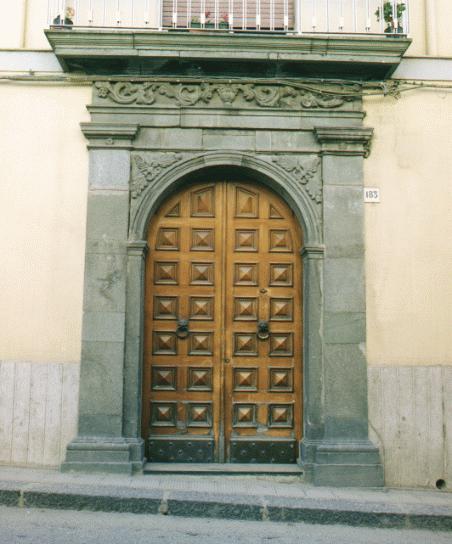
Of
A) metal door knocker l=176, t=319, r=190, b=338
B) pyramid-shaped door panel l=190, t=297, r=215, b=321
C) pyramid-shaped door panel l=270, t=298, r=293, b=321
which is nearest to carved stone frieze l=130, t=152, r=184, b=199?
pyramid-shaped door panel l=190, t=297, r=215, b=321

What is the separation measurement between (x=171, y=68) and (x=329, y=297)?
2.91 metres

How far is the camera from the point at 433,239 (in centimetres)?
683

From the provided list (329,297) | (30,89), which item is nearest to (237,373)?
(329,297)

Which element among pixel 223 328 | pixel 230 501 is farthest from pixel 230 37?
pixel 230 501

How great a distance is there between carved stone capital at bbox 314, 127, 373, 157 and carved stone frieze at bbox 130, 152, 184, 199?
58.7 inches

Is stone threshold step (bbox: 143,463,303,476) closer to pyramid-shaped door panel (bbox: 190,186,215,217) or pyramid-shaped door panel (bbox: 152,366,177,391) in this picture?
pyramid-shaped door panel (bbox: 152,366,177,391)

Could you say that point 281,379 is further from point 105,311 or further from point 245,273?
point 105,311

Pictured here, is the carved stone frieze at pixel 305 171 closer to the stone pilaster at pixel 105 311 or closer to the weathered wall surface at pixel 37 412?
the stone pilaster at pixel 105 311

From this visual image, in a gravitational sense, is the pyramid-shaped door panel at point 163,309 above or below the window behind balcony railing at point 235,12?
below

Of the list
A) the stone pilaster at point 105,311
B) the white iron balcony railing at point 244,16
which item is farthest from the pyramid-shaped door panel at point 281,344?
the white iron balcony railing at point 244,16

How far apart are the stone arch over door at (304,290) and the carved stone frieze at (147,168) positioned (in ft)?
0.03

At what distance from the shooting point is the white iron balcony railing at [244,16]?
7051 mm

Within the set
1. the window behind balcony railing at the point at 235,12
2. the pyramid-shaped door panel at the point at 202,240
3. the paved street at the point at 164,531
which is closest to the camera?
the paved street at the point at 164,531

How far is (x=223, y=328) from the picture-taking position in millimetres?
6926
